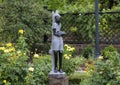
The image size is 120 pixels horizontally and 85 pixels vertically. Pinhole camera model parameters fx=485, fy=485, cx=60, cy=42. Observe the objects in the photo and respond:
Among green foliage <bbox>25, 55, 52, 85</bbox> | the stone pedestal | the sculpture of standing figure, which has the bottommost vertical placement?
the stone pedestal

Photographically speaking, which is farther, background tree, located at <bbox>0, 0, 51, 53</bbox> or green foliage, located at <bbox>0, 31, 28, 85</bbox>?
background tree, located at <bbox>0, 0, 51, 53</bbox>

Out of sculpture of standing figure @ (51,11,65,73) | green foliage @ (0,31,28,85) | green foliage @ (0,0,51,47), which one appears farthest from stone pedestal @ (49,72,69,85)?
green foliage @ (0,0,51,47)

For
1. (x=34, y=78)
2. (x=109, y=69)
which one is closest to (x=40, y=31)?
(x=34, y=78)

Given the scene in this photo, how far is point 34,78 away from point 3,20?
17.3 ft

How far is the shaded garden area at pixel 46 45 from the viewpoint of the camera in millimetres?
8777

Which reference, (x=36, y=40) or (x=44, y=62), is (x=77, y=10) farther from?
(x=44, y=62)

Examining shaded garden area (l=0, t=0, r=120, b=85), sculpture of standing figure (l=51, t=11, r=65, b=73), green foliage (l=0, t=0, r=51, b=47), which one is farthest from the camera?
green foliage (l=0, t=0, r=51, b=47)

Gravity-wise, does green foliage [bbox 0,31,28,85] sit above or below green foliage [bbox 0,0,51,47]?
below

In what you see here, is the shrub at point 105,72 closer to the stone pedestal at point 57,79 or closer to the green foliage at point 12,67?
the stone pedestal at point 57,79

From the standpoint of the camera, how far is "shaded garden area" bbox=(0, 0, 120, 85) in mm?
8777

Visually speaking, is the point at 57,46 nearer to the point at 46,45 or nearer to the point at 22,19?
the point at 22,19

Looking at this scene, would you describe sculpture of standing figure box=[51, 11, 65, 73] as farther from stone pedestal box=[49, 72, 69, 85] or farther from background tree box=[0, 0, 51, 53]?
background tree box=[0, 0, 51, 53]

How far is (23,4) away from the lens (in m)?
14.3

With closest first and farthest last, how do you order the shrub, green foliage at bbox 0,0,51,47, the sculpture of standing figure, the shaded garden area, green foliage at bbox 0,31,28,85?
1. the shrub
2. the shaded garden area
3. green foliage at bbox 0,31,28,85
4. the sculpture of standing figure
5. green foliage at bbox 0,0,51,47
